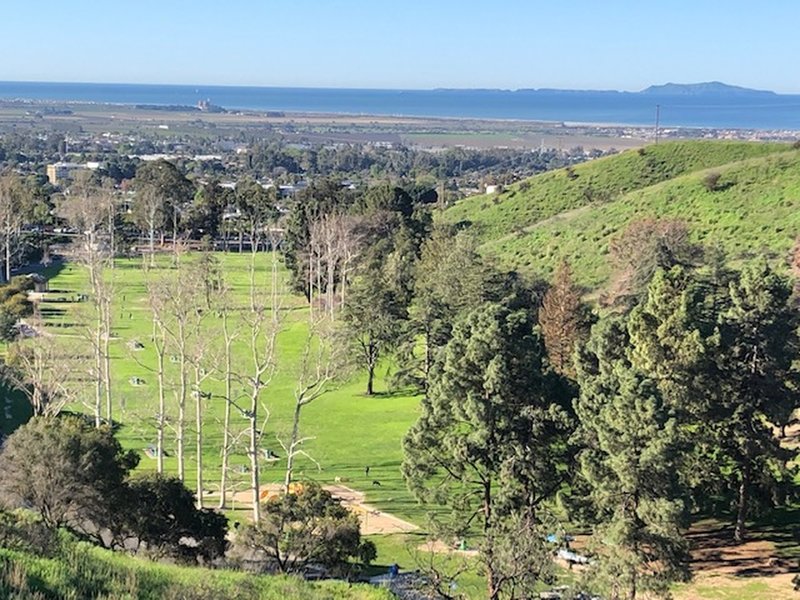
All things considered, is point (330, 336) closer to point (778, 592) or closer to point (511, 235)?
point (778, 592)

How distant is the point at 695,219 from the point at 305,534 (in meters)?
37.4

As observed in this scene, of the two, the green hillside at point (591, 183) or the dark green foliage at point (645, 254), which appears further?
the green hillside at point (591, 183)

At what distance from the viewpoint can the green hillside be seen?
62.5 metres

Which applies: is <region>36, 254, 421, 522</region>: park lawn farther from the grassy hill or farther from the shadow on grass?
the grassy hill

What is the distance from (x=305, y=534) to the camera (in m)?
17.6

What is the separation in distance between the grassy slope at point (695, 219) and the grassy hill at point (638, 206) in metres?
0.06

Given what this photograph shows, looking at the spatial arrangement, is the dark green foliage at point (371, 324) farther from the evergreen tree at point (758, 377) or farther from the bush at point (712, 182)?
the bush at point (712, 182)

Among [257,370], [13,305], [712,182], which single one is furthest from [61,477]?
[712,182]

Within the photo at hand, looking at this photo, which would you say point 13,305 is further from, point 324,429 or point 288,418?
point 324,429

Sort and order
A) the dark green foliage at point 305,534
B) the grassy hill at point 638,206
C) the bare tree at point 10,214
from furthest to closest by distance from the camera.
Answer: the bare tree at point 10,214 < the grassy hill at point 638,206 < the dark green foliage at point 305,534

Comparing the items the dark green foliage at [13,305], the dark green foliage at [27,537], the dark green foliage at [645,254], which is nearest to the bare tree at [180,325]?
the dark green foliage at [27,537]

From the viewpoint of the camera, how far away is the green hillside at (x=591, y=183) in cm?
6250

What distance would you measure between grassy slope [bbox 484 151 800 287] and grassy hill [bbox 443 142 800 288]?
6 centimetres

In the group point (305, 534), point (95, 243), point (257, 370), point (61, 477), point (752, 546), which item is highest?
point (257, 370)
